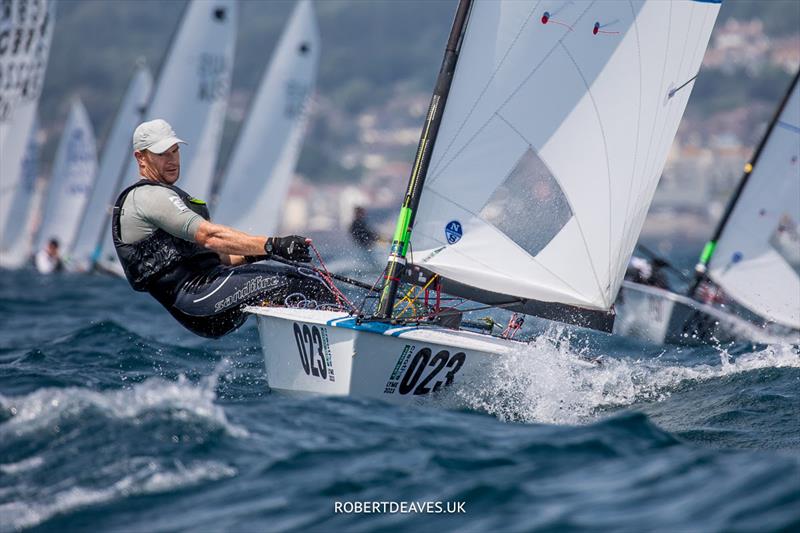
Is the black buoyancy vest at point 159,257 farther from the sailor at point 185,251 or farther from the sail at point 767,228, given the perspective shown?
the sail at point 767,228

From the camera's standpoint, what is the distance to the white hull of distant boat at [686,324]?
10.8 meters

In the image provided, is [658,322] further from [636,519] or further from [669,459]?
[636,519]

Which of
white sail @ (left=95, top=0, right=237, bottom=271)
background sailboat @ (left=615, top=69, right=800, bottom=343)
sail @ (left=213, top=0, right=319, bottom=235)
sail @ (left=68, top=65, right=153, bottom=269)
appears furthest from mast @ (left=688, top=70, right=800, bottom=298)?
sail @ (left=68, top=65, right=153, bottom=269)

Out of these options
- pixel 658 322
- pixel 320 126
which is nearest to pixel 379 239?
pixel 658 322

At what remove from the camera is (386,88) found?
158 m

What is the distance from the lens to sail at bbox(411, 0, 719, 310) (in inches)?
253

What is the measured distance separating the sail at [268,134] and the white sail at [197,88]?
0.46m

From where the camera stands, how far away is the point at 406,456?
453 cm

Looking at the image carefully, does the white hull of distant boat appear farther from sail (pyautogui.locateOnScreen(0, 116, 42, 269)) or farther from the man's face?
sail (pyautogui.locateOnScreen(0, 116, 42, 269))

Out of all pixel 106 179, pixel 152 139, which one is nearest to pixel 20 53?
pixel 152 139

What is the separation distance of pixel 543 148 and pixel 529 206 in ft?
1.08

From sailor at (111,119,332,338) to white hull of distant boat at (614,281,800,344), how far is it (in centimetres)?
563

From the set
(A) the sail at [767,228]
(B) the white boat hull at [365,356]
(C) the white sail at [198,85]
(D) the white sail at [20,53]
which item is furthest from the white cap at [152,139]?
(C) the white sail at [198,85]

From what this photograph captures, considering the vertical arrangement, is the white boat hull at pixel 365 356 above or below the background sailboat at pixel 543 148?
below
